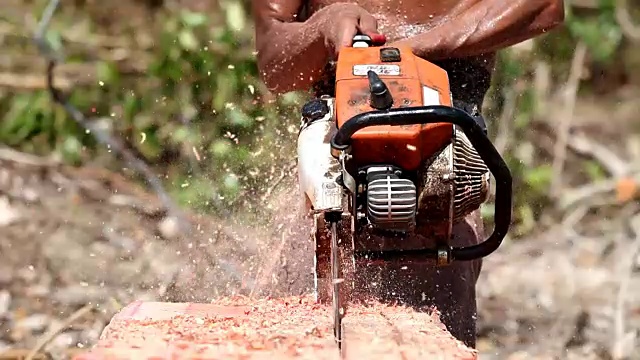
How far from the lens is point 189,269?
3.79m

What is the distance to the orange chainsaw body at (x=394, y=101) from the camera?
2.09 meters

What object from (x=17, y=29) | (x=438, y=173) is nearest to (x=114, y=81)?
(x=17, y=29)

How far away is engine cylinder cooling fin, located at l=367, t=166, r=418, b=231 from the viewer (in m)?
2.07

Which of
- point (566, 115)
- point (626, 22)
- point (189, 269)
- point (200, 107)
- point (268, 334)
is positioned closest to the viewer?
point (268, 334)

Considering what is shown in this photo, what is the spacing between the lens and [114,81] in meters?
5.33

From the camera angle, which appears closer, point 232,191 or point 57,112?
point 232,191

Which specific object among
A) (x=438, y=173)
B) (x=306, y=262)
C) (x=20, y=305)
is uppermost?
(x=438, y=173)

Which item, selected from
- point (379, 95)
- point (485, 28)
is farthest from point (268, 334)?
point (485, 28)

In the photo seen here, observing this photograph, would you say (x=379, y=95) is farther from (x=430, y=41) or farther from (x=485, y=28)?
(x=485, y=28)

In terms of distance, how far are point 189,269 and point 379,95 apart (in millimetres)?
1868

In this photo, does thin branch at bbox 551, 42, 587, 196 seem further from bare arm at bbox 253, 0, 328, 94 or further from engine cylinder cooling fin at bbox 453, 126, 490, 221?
engine cylinder cooling fin at bbox 453, 126, 490, 221

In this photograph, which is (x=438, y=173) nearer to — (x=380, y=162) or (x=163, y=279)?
(x=380, y=162)

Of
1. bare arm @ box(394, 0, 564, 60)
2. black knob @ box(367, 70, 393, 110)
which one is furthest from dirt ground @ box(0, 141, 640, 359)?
black knob @ box(367, 70, 393, 110)

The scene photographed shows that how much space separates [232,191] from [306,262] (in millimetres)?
1034
